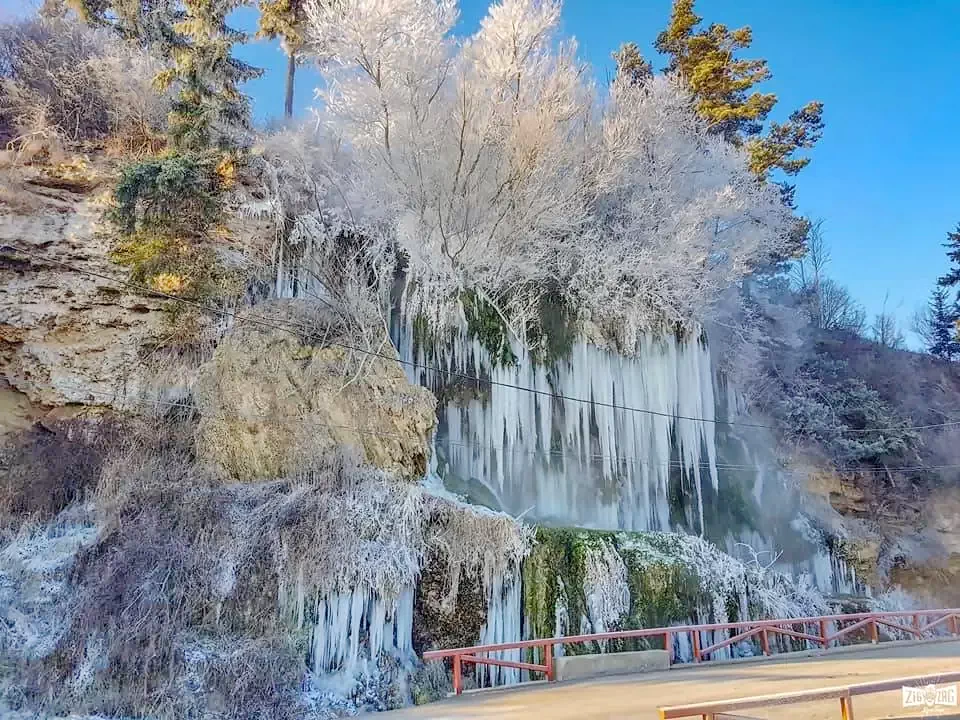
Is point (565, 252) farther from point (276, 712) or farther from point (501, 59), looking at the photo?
point (276, 712)

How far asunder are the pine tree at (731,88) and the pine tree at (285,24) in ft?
44.7

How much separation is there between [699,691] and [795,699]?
9.56ft

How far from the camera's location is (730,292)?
800 inches

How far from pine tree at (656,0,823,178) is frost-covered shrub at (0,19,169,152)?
18363 millimetres

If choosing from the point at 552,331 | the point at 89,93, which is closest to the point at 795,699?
the point at 552,331

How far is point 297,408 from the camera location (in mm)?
12484

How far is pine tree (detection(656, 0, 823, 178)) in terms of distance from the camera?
26.3m

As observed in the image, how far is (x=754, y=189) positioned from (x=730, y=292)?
3.17 m

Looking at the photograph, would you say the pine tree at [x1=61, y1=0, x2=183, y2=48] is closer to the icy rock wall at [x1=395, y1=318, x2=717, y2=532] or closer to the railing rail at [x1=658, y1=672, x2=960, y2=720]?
the icy rock wall at [x1=395, y1=318, x2=717, y2=532]

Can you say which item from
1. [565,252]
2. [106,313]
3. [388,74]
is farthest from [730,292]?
[106,313]

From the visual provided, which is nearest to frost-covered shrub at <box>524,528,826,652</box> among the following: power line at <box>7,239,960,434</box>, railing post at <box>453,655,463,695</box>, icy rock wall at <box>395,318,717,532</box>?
railing post at <box>453,655,463,695</box>

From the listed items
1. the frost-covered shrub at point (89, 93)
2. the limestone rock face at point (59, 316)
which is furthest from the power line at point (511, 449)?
the frost-covered shrub at point (89, 93)

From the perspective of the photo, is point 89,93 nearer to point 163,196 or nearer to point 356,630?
point 163,196

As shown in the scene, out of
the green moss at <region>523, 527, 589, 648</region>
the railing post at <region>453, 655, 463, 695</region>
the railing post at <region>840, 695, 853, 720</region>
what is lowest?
the railing post at <region>453, 655, 463, 695</region>
